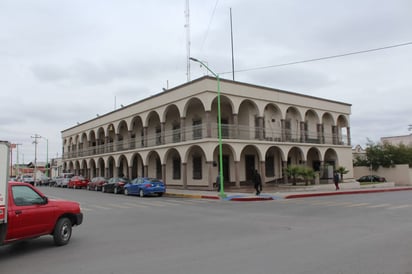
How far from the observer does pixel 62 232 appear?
27.9 feet

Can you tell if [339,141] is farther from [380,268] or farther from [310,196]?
[380,268]

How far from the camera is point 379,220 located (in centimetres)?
1162

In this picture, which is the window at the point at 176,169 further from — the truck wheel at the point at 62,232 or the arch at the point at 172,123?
the truck wheel at the point at 62,232

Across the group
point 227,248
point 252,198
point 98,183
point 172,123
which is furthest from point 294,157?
point 227,248

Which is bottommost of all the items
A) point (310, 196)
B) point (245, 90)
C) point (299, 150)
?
point (310, 196)

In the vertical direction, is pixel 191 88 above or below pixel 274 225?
above

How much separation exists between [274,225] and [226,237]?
245 cm

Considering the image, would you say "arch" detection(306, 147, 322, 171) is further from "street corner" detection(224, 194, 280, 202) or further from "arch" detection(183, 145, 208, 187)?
"street corner" detection(224, 194, 280, 202)

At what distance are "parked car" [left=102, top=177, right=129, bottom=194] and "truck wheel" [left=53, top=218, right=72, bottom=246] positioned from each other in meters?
20.5

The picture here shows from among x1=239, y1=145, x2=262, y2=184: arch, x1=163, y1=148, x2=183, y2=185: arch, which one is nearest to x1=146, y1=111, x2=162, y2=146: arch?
x1=163, y1=148, x2=183, y2=185: arch

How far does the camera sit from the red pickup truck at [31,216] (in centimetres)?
708

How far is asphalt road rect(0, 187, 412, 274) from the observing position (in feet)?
20.7

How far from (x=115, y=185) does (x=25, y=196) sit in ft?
72.7

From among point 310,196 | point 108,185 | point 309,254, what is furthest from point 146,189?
point 309,254
